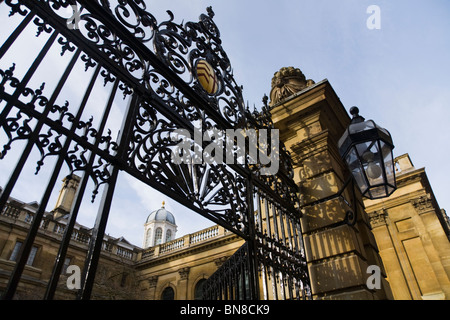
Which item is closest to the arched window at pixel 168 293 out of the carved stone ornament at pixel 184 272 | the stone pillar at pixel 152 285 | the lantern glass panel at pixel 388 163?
the stone pillar at pixel 152 285

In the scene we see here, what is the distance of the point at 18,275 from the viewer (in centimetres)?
171

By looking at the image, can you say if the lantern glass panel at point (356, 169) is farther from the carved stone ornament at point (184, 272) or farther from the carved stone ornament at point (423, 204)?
the carved stone ornament at point (184, 272)

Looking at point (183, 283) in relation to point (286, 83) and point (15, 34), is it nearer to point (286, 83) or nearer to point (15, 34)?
point (286, 83)

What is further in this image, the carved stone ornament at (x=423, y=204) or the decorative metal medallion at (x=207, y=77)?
the carved stone ornament at (x=423, y=204)

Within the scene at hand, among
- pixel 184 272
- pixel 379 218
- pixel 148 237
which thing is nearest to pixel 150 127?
pixel 379 218

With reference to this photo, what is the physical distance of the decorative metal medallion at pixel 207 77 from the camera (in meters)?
4.07

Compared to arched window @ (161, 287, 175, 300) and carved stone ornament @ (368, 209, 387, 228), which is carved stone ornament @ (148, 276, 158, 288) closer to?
arched window @ (161, 287, 175, 300)

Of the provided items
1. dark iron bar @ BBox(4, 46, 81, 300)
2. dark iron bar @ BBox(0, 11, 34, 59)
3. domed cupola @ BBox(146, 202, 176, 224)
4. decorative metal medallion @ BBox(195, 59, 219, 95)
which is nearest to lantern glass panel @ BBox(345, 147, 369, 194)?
decorative metal medallion @ BBox(195, 59, 219, 95)

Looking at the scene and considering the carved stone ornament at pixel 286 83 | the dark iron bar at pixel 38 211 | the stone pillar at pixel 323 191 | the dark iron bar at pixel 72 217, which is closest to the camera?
the dark iron bar at pixel 38 211

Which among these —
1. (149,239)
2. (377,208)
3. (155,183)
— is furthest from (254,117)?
(149,239)

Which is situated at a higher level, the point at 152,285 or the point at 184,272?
the point at 184,272

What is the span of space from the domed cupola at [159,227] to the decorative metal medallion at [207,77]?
4361cm

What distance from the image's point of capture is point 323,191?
4.59 metres

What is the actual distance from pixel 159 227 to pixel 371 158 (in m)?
46.5
